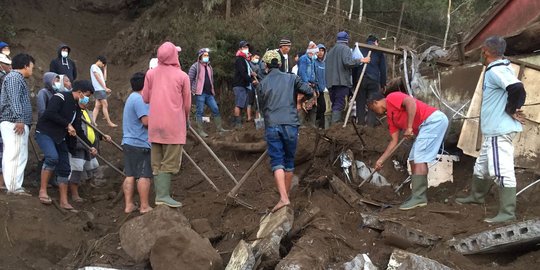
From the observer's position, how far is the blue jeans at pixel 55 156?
22.7ft

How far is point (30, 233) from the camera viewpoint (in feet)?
20.4

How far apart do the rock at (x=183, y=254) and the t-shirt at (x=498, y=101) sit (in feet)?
9.99

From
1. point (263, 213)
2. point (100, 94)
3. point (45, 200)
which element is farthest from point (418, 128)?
point (100, 94)

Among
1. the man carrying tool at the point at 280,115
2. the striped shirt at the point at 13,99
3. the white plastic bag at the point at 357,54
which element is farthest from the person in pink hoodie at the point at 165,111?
the white plastic bag at the point at 357,54

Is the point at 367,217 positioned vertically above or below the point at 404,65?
below

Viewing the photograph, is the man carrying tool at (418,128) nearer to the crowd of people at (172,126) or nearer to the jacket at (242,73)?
the crowd of people at (172,126)

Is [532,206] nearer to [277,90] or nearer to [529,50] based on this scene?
[529,50]

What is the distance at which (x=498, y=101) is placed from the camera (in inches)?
219

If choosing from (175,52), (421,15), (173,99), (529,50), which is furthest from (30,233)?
(421,15)

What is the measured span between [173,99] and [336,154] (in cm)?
266

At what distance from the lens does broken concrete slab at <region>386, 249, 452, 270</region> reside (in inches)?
179

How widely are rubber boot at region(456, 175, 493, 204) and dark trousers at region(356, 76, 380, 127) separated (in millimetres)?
3033

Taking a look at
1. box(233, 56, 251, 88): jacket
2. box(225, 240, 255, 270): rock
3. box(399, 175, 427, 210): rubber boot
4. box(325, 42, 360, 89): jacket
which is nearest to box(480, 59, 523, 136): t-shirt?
box(399, 175, 427, 210): rubber boot

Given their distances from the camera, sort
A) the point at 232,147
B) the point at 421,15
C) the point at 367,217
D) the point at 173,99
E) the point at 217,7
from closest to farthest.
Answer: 1. the point at 367,217
2. the point at 173,99
3. the point at 232,147
4. the point at 217,7
5. the point at 421,15
